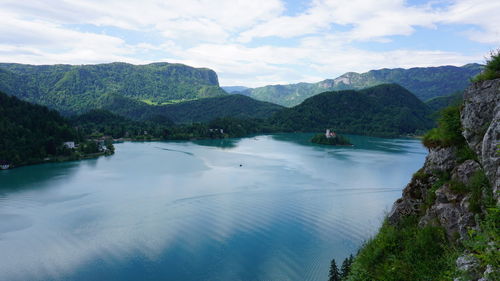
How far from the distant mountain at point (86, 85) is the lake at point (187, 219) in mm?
107080

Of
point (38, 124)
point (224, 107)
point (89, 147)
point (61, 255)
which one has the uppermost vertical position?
point (224, 107)

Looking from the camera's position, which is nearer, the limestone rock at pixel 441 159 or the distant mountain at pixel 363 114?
the limestone rock at pixel 441 159

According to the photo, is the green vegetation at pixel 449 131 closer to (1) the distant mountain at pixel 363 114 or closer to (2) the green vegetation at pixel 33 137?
(2) the green vegetation at pixel 33 137

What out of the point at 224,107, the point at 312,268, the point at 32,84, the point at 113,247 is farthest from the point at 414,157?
the point at 32,84

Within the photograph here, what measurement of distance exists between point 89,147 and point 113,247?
40184 mm

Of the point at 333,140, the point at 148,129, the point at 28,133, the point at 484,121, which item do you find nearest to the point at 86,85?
the point at 148,129

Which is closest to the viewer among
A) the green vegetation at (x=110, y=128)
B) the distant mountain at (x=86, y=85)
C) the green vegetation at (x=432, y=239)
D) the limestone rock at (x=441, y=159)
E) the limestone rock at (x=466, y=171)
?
the green vegetation at (x=432, y=239)

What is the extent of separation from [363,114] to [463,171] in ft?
379

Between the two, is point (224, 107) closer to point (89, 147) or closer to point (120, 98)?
point (120, 98)

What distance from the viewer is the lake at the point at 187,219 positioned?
51.3ft

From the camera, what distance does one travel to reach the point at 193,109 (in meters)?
144

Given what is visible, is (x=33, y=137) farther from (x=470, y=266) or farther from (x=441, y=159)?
(x=470, y=266)

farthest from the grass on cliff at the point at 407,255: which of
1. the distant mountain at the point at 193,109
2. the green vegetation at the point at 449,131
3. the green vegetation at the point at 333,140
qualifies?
the distant mountain at the point at 193,109

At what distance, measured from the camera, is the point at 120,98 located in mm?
144625
